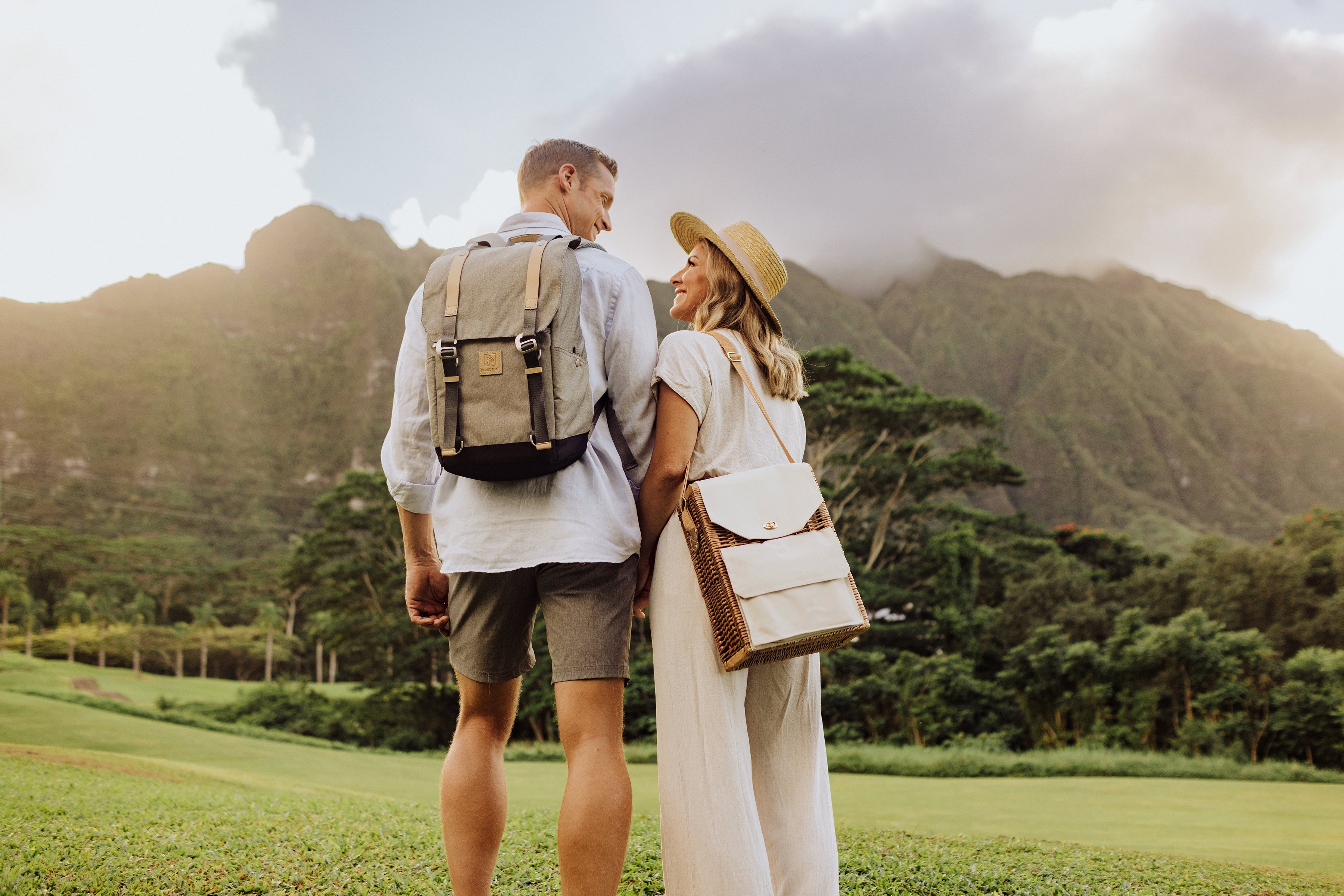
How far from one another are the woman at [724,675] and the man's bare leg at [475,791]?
1.05ft

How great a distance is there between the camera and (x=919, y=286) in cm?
7206

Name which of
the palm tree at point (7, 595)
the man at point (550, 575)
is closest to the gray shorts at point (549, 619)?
the man at point (550, 575)

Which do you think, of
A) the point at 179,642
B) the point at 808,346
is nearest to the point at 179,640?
the point at 179,642

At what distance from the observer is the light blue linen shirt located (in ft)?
4.87

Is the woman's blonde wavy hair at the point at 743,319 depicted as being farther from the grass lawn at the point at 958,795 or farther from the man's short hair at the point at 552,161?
the grass lawn at the point at 958,795

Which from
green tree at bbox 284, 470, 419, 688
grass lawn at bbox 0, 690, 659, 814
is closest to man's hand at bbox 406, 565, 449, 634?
grass lawn at bbox 0, 690, 659, 814

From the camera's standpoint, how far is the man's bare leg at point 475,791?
5.17ft

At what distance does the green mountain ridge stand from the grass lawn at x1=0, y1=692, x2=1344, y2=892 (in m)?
32.7

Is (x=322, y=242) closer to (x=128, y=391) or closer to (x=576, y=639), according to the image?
(x=128, y=391)

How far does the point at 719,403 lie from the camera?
5.48 ft

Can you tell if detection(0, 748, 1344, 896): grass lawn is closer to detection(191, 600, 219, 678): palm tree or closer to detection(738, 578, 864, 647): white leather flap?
detection(738, 578, 864, 647): white leather flap

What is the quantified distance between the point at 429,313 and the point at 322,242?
316ft

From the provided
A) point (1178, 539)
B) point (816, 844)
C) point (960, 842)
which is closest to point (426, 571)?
point (816, 844)

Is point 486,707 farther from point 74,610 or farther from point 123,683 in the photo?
point 74,610
